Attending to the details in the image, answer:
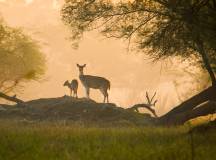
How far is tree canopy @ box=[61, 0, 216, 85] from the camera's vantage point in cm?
1539

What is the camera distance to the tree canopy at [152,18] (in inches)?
606

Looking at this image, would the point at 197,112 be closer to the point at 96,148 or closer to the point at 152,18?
the point at 152,18

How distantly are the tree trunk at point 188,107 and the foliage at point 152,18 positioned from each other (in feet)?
11.3

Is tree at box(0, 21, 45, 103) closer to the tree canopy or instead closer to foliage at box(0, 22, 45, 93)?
foliage at box(0, 22, 45, 93)

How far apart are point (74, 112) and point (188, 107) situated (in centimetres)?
577

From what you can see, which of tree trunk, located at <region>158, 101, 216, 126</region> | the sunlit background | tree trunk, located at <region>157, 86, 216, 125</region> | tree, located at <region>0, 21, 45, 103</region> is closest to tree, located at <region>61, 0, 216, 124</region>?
tree trunk, located at <region>158, 101, 216, 126</region>

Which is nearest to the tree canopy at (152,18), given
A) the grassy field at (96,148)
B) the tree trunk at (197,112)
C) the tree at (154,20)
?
the tree at (154,20)

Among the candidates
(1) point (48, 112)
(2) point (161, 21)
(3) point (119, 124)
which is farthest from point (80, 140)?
(1) point (48, 112)

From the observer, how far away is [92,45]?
411 ft

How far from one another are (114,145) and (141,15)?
340 inches

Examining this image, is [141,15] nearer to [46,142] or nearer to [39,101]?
[46,142]

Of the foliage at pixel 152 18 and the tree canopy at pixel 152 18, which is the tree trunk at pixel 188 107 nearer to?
the tree canopy at pixel 152 18

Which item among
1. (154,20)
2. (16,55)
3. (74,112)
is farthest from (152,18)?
(16,55)

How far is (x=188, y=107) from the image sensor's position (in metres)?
24.4
